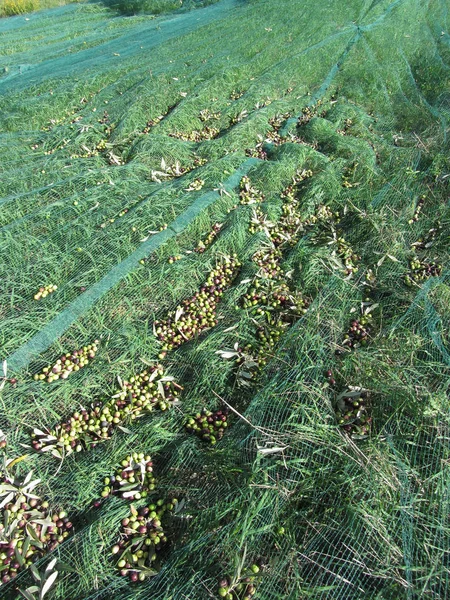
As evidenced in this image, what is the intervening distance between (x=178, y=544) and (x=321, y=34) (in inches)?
377

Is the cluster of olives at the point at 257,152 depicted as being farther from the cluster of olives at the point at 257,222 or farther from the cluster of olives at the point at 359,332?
the cluster of olives at the point at 359,332

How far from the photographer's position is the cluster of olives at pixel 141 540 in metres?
1.86

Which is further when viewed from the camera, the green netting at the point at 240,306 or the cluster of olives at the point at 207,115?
the cluster of olives at the point at 207,115

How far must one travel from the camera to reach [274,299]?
3164 millimetres

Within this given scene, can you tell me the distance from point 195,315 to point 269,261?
93 cm

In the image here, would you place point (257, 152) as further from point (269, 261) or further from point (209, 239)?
point (269, 261)

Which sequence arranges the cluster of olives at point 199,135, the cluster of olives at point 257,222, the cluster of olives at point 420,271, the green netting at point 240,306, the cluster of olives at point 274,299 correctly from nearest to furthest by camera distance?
the green netting at point 240,306 → the cluster of olives at point 274,299 → the cluster of olives at point 420,271 → the cluster of olives at point 257,222 → the cluster of olives at point 199,135

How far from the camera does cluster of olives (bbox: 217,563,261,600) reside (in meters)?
1.69

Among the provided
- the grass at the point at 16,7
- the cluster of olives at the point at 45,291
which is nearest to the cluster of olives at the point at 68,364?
the cluster of olives at the point at 45,291

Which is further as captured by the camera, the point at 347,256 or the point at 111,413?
the point at 347,256

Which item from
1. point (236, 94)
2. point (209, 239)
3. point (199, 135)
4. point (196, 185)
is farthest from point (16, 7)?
point (209, 239)

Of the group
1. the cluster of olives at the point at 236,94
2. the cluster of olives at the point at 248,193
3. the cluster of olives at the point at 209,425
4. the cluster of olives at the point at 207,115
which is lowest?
the cluster of olives at the point at 209,425

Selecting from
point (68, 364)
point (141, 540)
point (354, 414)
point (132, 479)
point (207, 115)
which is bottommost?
→ point (354, 414)

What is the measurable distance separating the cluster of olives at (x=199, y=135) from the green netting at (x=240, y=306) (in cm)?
4
